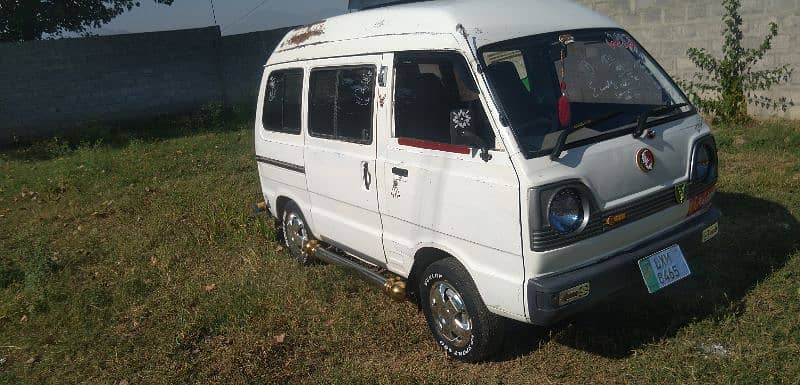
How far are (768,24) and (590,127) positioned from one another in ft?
18.6

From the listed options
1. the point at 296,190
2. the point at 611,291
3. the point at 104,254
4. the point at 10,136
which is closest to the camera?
the point at 611,291

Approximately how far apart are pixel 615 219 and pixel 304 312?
2305 mm

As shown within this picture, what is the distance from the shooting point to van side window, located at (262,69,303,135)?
505 cm

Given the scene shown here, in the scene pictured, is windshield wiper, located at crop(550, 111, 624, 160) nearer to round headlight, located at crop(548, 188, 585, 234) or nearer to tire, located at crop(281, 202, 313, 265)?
round headlight, located at crop(548, 188, 585, 234)

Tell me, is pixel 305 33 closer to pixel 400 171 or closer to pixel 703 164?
pixel 400 171

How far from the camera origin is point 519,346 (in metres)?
3.84

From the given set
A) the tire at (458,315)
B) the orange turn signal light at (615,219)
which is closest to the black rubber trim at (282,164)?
the tire at (458,315)

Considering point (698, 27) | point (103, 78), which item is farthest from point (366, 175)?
point (103, 78)

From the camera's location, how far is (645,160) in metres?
3.37

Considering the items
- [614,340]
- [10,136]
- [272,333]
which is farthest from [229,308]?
[10,136]

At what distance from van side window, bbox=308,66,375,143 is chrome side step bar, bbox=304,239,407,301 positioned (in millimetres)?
901

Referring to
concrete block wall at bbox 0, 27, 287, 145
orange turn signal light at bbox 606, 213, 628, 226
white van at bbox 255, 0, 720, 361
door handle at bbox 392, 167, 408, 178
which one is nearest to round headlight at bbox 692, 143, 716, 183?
white van at bbox 255, 0, 720, 361

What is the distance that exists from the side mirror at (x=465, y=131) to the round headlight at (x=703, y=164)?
49.3 inches

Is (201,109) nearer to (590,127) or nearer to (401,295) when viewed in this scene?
(401,295)
